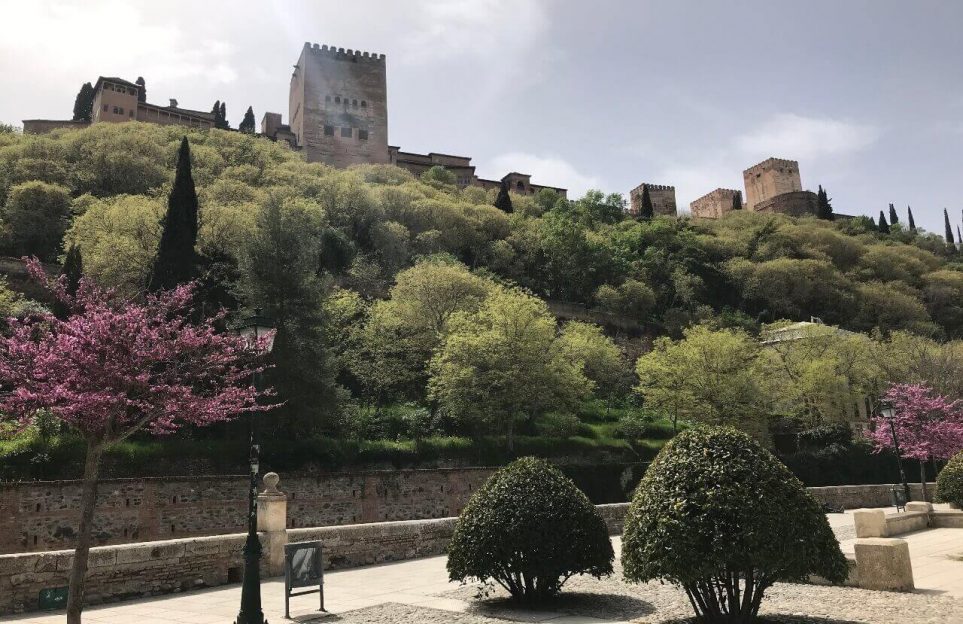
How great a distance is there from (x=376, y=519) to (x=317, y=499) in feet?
8.57

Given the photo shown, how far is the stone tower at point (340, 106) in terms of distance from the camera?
301ft

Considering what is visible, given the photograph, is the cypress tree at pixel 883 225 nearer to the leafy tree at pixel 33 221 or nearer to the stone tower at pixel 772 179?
the stone tower at pixel 772 179

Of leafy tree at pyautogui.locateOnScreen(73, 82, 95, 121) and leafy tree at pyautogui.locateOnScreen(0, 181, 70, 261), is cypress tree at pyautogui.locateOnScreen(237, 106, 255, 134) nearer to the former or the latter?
leafy tree at pyautogui.locateOnScreen(73, 82, 95, 121)

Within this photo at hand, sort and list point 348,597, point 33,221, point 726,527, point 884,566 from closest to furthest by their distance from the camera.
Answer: point 726,527, point 884,566, point 348,597, point 33,221

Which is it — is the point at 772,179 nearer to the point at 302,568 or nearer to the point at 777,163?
the point at 777,163

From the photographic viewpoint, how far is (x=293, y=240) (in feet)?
99.5

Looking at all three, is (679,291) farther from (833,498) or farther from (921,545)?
(921,545)

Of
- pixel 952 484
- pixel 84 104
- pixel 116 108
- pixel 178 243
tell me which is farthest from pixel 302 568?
pixel 84 104

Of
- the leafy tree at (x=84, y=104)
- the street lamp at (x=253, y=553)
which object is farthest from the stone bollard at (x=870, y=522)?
the leafy tree at (x=84, y=104)

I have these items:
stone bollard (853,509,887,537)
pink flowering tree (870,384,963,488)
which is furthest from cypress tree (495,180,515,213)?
stone bollard (853,509,887,537)

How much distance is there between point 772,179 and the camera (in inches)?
4700

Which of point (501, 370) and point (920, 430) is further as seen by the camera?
point (501, 370)

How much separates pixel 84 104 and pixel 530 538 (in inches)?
3955

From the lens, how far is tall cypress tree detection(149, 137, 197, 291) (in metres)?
30.9
